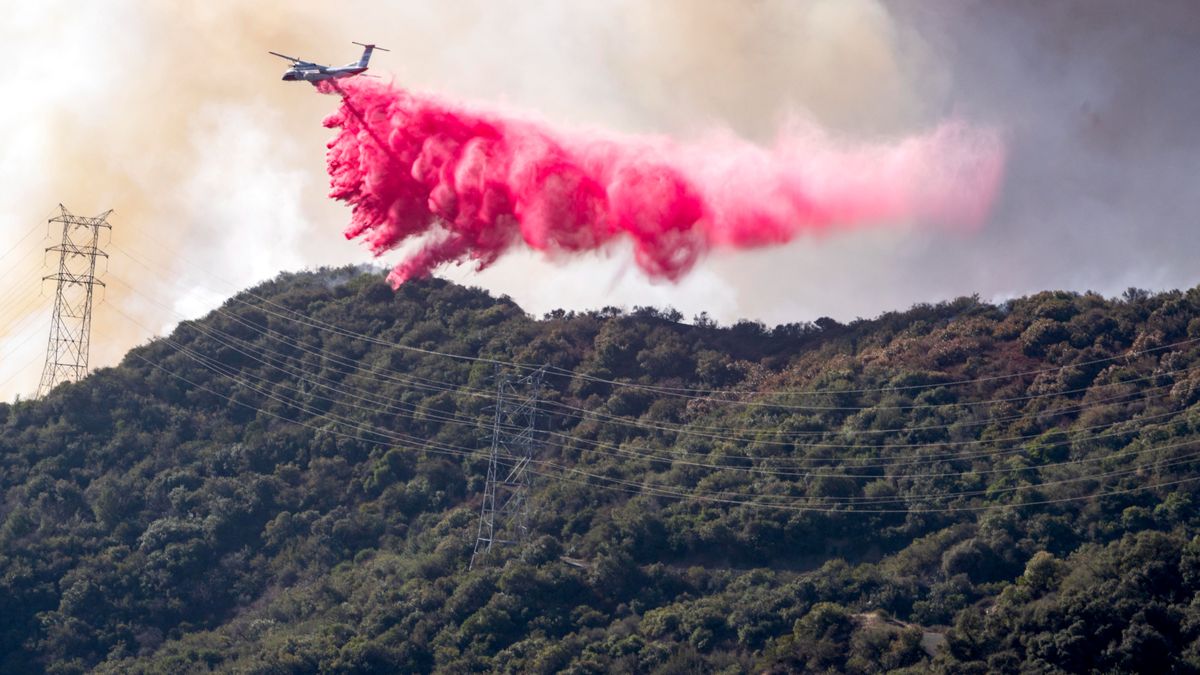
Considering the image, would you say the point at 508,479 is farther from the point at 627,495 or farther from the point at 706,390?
the point at 706,390

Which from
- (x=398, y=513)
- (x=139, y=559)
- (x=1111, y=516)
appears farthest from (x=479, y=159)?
(x=1111, y=516)

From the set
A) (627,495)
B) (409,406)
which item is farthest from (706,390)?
(409,406)

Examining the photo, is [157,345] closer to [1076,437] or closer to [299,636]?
→ [299,636]

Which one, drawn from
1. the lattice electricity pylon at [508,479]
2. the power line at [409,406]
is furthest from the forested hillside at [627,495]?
the lattice electricity pylon at [508,479]

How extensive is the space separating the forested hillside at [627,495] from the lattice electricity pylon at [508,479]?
123 centimetres

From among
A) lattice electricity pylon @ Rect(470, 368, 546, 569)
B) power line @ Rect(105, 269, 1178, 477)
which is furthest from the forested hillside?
lattice electricity pylon @ Rect(470, 368, 546, 569)

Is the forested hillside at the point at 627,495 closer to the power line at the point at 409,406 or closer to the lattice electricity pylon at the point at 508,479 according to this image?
the power line at the point at 409,406

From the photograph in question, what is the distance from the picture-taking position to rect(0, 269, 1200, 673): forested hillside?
84062 mm

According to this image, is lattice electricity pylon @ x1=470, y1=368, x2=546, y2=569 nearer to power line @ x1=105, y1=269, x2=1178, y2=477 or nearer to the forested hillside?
the forested hillside

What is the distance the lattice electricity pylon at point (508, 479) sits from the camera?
95000 mm

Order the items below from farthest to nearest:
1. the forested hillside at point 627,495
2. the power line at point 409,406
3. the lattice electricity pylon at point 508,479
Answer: the lattice electricity pylon at point 508,479 < the power line at point 409,406 < the forested hillside at point 627,495

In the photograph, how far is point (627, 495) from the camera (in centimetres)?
9950

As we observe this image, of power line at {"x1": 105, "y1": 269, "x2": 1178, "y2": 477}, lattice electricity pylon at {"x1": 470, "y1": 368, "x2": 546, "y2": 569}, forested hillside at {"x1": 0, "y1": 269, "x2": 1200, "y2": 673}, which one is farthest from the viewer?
lattice electricity pylon at {"x1": 470, "y1": 368, "x2": 546, "y2": 569}

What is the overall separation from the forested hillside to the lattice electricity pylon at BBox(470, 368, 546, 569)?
1.23m
